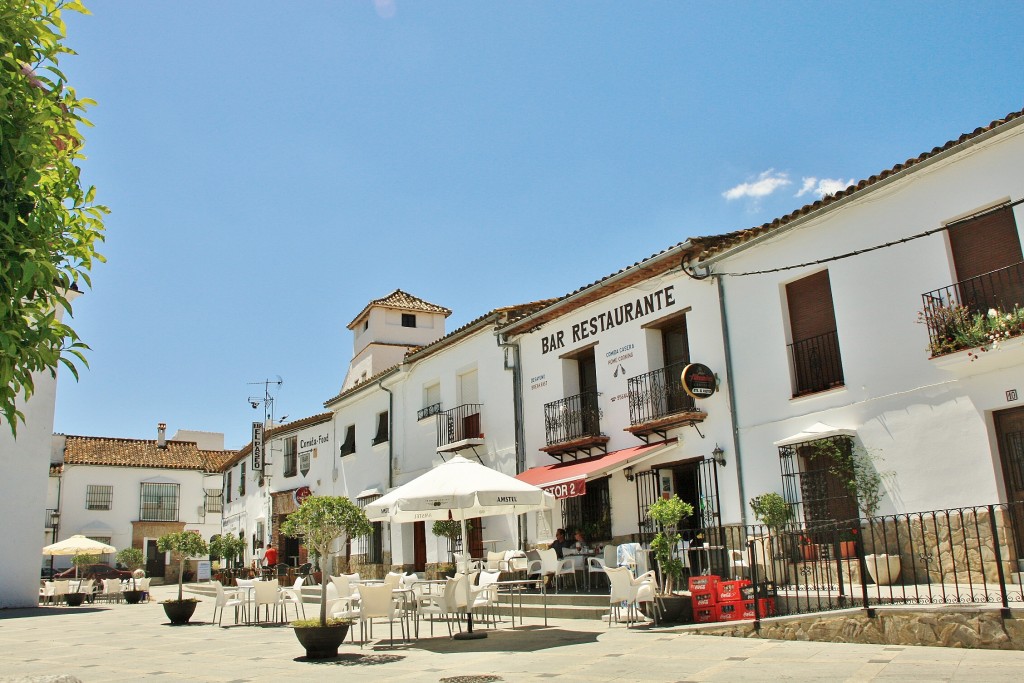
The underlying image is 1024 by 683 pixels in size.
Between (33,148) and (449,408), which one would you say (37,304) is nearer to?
(33,148)

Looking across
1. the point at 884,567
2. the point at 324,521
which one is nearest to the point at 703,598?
the point at 884,567

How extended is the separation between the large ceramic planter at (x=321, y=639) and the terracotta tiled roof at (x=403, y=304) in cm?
1847

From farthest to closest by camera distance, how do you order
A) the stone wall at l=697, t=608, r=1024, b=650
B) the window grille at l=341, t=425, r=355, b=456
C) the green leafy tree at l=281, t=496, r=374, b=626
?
the window grille at l=341, t=425, r=355, b=456 < the green leafy tree at l=281, t=496, r=374, b=626 < the stone wall at l=697, t=608, r=1024, b=650

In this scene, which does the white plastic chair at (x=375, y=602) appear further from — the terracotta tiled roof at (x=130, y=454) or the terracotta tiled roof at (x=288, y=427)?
the terracotta tiled roof at (x=130, y=454)

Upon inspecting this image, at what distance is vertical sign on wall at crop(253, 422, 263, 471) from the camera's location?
30516mm

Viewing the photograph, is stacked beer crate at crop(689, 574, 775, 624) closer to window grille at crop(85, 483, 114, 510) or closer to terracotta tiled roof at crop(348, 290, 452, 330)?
terracotta tiled roof at crop(348, 290, 452, 330)

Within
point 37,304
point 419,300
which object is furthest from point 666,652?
point 419,300

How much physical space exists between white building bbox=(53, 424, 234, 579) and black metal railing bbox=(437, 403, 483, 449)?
21648 mm

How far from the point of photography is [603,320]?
652 inches

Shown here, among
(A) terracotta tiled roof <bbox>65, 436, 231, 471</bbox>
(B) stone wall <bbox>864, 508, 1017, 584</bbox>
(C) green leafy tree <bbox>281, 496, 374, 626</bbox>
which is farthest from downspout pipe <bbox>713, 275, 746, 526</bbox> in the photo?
(A) terracotta tiled roof <bbox>65, 436, 231, 471</bbox>

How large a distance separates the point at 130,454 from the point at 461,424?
91.9ft

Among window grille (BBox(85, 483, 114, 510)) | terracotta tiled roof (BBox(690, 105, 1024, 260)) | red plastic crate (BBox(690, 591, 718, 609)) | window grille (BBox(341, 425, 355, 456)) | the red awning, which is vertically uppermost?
terracotta tiled roof (BBox(690, 105, 1024, 260))

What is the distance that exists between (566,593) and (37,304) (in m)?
11.3

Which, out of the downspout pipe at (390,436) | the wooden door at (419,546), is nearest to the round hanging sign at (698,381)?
the wooden door at (419,546)
